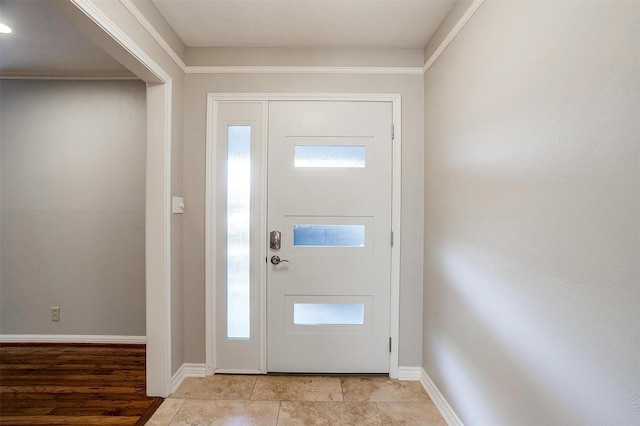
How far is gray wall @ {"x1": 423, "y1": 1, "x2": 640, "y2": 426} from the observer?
0.76 m

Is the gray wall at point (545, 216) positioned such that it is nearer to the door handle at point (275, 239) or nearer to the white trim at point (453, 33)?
the white trim at point (453, 33)

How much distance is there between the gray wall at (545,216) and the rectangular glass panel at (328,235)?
686 millimetres

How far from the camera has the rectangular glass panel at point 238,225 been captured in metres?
2.16

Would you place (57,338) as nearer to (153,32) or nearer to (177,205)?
(177,205)

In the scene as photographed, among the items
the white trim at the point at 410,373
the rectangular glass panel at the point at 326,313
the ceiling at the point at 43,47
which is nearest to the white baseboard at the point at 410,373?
the white trim at the point at 410,373

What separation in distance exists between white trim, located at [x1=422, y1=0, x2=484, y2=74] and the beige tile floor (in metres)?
2.43

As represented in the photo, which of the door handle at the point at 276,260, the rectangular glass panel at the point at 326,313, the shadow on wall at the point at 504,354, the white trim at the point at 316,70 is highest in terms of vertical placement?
the white trim at the point at 316,70

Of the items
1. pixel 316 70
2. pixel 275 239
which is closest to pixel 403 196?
pixel 275 239

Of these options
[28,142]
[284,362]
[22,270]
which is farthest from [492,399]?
[28,142]

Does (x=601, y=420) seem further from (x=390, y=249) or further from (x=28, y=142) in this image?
(x=28, y=142)

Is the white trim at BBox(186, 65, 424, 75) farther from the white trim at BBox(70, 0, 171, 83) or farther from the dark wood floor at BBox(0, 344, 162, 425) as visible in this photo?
the dark wood floor at BBox(0, 344, 162, 425)

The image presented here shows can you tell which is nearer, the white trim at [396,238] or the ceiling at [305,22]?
the ceiling at [305,22]

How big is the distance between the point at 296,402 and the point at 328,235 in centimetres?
119

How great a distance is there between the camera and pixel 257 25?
1892 millimetres
